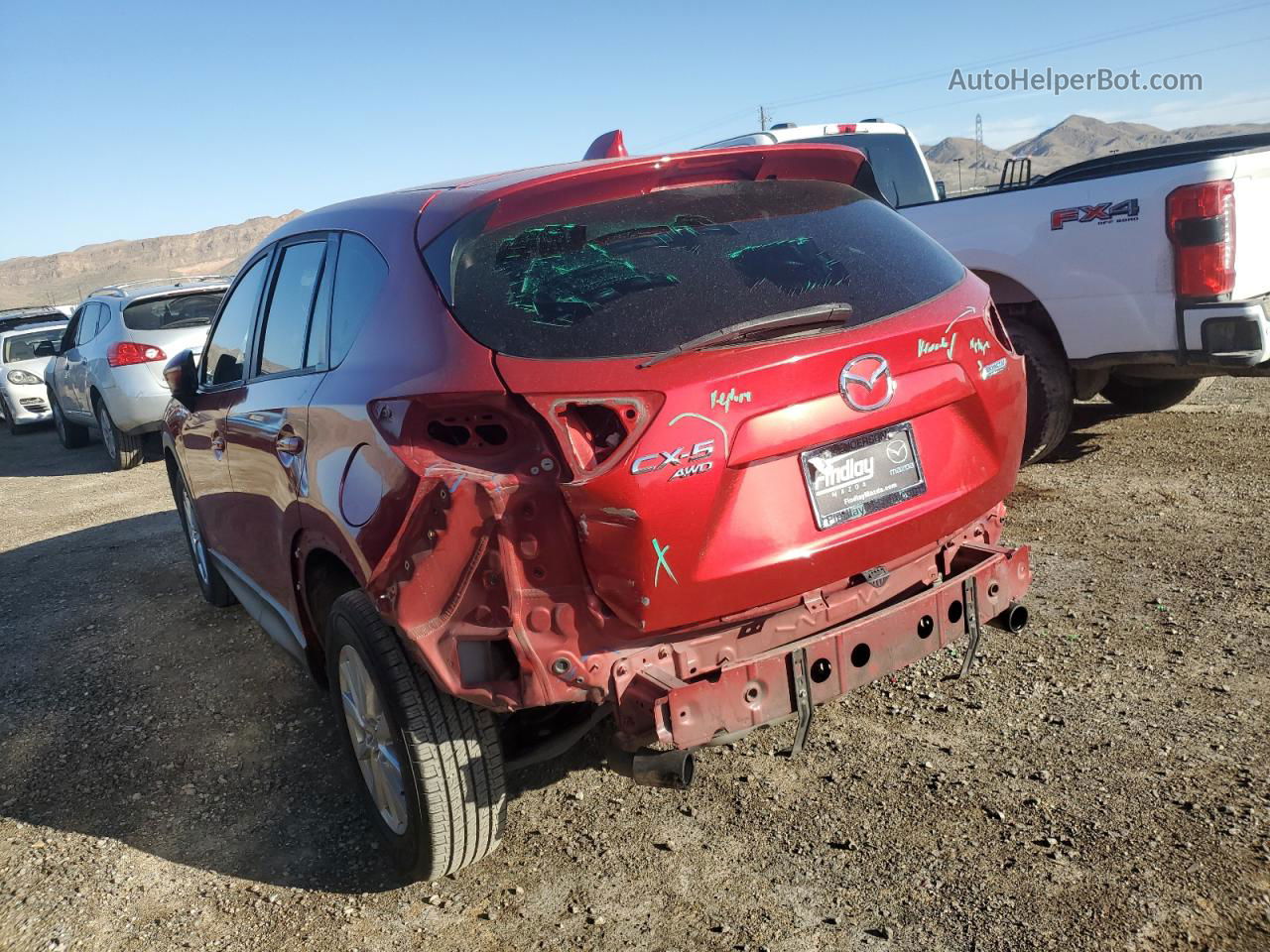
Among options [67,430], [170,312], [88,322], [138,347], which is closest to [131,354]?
[138,347]

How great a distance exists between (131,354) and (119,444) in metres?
1.14

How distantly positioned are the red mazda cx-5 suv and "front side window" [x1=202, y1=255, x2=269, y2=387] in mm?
904

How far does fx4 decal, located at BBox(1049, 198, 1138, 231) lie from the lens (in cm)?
518

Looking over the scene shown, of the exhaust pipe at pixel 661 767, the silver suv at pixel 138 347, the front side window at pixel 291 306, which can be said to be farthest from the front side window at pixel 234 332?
the silver suv at pixel 138 347

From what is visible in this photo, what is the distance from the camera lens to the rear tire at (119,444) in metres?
10.8

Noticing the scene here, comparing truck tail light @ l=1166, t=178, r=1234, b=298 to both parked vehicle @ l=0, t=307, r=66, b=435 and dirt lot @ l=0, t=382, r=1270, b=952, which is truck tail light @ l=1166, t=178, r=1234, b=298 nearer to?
dirt lot @ l=0, t=382, r=1270, b=952

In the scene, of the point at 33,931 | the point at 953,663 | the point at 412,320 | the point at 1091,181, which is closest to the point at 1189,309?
the point at 1091,181

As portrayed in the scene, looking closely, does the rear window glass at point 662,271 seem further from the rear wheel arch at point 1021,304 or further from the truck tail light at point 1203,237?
the rear wheel arch at point 1021,304

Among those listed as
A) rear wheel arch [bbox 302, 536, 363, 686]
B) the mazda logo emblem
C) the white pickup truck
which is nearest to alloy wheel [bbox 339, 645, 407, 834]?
rear wheel arch [bbox 302, 536, 363, 686]

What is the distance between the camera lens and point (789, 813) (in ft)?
10.2

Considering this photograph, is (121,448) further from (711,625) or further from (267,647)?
(711,625)

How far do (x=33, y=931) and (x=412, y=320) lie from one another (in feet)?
6.91

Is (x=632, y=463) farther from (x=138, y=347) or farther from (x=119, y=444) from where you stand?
(x=119, y=444)

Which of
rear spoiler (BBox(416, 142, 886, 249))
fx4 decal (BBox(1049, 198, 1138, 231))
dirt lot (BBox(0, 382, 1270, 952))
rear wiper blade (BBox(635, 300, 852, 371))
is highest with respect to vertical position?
rear spoiler (BBox(416, 142, 886, 249))
